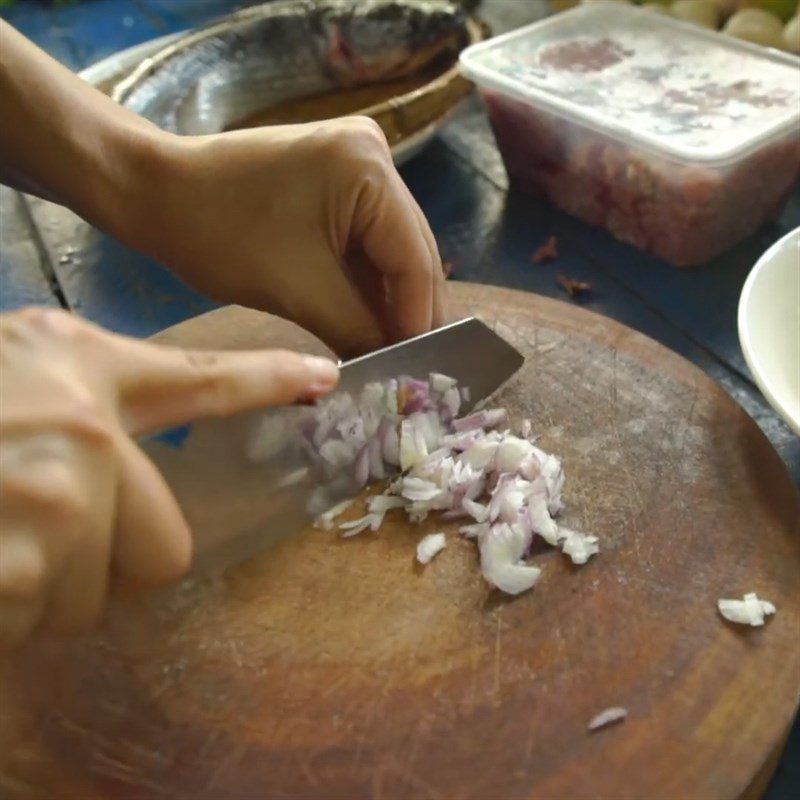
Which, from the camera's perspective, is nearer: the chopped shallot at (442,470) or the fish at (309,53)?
the chopped shallot at (442,470)

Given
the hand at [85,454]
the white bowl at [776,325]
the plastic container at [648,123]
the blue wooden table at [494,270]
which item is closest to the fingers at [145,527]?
the hand at [85,454]

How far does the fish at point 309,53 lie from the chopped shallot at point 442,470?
27.8 inches

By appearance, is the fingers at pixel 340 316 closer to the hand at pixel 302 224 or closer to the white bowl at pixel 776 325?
the hand at pixel 302 224

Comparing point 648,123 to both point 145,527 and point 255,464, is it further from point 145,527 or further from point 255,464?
point 145,527

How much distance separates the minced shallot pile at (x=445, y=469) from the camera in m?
0.72

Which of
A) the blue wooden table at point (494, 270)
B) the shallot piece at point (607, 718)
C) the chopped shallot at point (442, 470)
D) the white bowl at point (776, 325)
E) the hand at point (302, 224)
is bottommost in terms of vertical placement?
the blue wooden table at point (494, 270)

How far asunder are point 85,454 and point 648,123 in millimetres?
817

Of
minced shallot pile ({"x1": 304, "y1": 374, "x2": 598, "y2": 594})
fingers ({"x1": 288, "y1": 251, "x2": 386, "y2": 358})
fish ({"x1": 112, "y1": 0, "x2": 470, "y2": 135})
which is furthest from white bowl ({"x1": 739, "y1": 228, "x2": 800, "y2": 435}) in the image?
fish ({"x1": 112, "y1": 0, "x2": 470, "y2": 135})

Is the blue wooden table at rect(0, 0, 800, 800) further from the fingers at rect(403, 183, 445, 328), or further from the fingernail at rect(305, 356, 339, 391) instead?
the fingernail at rect(305, 356, 339, 391)

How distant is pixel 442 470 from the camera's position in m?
0.77

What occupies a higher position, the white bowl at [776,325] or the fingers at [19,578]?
the fingers at [19,578]

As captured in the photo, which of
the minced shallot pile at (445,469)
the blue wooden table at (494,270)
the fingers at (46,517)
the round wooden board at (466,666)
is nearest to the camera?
the fingers at (46,517)

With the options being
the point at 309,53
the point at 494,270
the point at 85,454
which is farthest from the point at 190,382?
the point at 309,53

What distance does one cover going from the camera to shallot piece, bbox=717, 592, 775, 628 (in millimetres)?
655
